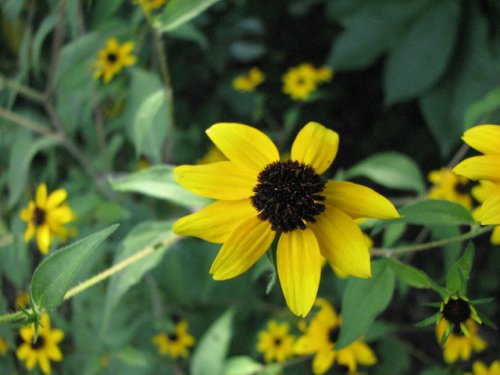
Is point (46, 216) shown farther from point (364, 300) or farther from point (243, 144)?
point (364, 300)

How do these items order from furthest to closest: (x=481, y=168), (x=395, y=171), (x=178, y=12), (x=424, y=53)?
(x=424, y=53) < (x=395, y=171) < (x=178, y=12) < (x=481, y=168)

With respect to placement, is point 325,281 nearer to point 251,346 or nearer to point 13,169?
point 251,346

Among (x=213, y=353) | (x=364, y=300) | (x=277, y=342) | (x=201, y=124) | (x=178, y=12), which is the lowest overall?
(x=277, y=342)

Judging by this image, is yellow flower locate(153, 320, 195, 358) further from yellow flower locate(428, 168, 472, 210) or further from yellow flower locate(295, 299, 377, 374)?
yellow flower locate(428, 168, 472, 210)

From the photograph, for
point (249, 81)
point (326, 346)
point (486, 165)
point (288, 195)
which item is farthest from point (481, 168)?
point (249, 81)

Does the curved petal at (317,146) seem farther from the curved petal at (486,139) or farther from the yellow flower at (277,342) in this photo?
the yellow flower at (277,342)

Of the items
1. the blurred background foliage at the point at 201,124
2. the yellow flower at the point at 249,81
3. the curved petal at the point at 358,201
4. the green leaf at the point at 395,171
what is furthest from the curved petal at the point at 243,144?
the yellow flower at the point at 249,81

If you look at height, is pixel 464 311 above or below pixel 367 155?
above

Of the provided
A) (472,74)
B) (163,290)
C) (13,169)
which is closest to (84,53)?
Result: (13,169)
